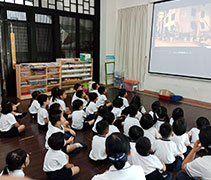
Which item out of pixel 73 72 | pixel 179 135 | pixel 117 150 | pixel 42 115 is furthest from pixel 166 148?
pixel 73 72

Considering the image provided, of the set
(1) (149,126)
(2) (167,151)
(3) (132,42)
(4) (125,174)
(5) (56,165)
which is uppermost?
(3) (132,42)

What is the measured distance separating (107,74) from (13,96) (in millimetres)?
3131

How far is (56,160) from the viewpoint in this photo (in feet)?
6.19

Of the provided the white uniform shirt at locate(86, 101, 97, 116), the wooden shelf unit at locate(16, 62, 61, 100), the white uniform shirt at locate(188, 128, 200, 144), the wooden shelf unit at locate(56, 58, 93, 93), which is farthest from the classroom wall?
the white uniform shirt at locate(86, 101, 97, 116)

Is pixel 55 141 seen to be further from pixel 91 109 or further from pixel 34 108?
pixel 34 108

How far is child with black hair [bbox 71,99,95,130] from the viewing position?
311 centimetres

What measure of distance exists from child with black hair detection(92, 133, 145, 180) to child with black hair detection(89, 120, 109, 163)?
0.93 metres

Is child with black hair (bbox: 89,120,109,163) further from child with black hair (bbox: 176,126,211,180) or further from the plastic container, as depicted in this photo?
the plastic container

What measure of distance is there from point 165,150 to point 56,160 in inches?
43.8

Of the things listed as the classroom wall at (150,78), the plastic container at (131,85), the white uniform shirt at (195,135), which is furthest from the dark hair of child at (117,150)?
the plastic container at (131,85)

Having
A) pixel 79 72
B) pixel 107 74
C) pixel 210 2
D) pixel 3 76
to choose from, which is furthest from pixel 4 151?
pixel 210 2

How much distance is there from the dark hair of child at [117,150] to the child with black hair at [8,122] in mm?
2153

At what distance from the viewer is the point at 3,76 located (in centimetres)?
541

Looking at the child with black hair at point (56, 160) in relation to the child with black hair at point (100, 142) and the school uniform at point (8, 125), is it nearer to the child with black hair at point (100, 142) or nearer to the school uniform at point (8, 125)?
the child with black hair at point (100, 142)
